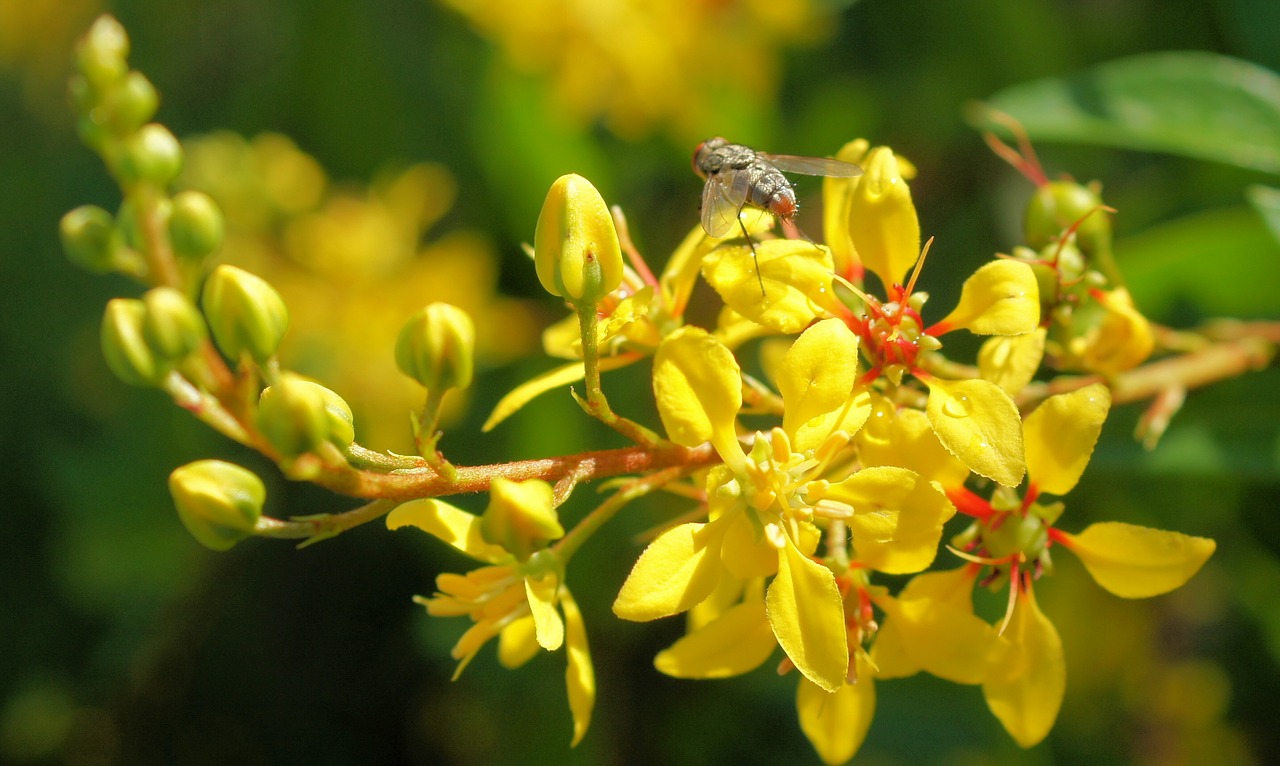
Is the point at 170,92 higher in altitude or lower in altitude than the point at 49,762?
higher

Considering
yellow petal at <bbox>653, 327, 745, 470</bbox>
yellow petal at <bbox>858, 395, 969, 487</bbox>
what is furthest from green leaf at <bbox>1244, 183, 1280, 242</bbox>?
yellow petal at <bbox>653, 327, 745, 470</bbox>

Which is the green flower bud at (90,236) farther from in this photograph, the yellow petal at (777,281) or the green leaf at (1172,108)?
the green leaf at (1172,108)

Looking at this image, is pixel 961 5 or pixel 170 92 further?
pixel 170 92

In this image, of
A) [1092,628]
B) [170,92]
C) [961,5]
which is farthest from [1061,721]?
[170,92]

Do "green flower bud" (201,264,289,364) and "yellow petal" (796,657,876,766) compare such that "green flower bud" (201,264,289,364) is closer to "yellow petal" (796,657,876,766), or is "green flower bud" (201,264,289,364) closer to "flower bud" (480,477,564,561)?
"flower bud" (480,477,564,561)

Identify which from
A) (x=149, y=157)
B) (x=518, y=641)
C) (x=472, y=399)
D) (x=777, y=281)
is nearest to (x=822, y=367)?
(x=777, y=281)

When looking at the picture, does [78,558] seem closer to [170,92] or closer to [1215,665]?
[170,92]
